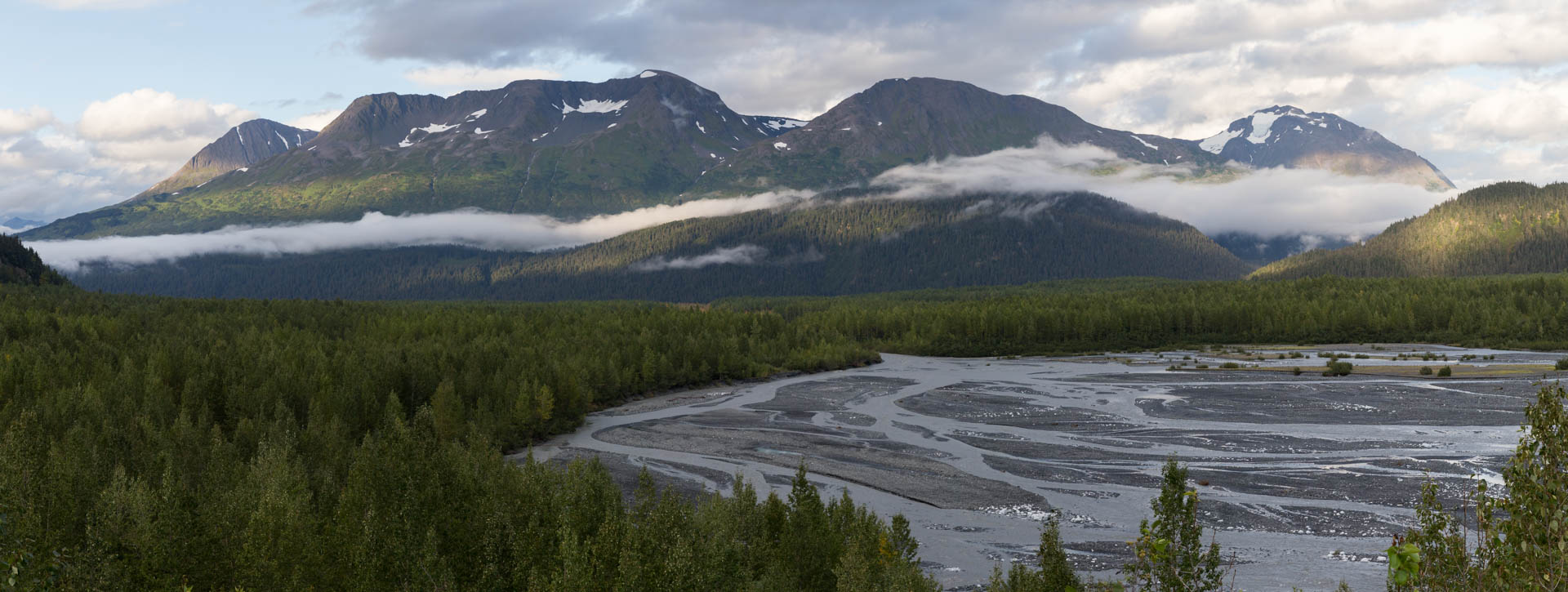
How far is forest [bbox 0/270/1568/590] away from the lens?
25.4 metres

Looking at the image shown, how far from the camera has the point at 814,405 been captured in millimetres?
89750

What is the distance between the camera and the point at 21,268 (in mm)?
179125

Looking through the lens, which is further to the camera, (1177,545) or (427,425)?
(427,425)

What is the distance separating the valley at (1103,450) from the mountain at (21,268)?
13909 cm

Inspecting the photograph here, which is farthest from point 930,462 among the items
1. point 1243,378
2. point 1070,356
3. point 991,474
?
point 1070,356

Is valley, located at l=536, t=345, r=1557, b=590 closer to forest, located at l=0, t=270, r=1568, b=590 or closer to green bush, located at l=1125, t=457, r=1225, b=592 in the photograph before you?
green bush, located at l=1125, t=457, r=1225, b=592

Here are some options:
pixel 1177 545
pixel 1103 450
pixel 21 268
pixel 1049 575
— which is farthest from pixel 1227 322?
pixel 21 268

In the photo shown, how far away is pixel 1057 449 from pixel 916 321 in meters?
110

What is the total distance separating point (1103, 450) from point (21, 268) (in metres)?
199

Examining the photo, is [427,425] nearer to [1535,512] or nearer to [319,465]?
[319,465]

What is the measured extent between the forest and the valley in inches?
261

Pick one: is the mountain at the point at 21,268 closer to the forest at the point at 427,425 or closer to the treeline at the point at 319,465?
the forest at the point at 427,425

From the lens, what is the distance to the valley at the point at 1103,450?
4003 centimetres

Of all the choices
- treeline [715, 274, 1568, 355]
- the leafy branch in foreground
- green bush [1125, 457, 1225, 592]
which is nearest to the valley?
green bush [1125, 457, 1225, 592]
